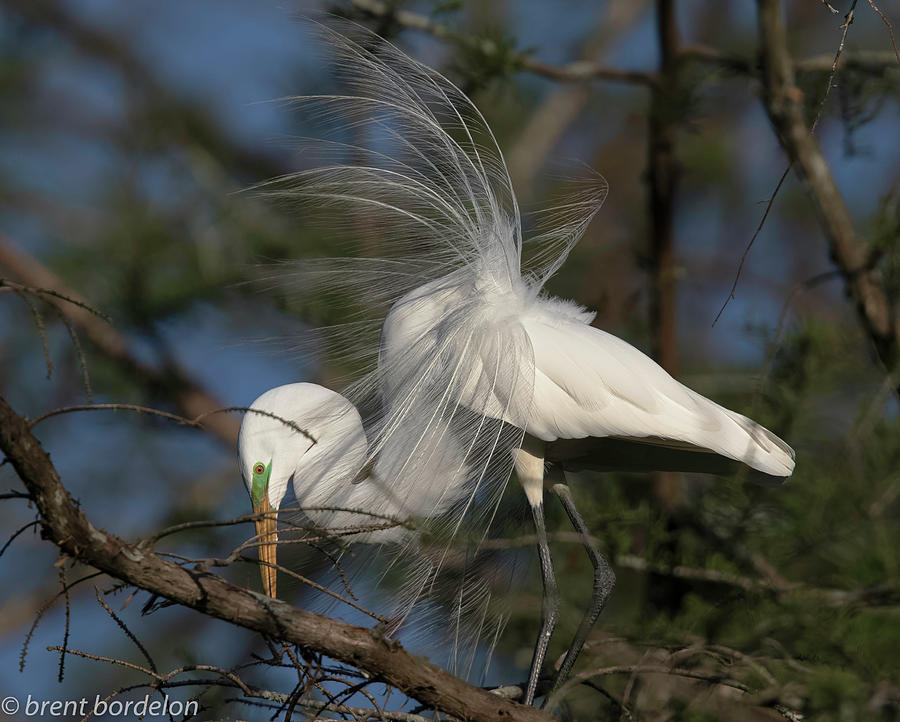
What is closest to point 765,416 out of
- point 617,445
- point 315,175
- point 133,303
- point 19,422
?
point 617,445

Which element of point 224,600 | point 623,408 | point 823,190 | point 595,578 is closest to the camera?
point 224,600

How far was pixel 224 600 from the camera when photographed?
128cm

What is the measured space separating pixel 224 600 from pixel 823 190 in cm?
212

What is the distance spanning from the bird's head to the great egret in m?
0.21

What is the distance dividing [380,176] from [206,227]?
1558 mm

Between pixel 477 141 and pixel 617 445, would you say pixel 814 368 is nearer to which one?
pixel 617 445

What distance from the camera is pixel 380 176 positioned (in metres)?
2.46

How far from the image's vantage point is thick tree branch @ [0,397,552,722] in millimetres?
1113

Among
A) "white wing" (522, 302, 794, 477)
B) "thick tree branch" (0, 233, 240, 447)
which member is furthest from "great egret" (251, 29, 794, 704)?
"thick tree branch" (0, 233, 240, 447)

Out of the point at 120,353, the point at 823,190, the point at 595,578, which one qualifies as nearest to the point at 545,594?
the point at 595,578

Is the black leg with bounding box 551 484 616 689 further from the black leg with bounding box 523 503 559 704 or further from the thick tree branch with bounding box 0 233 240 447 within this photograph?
the thick tree branch with bounding box 0 233 240 447

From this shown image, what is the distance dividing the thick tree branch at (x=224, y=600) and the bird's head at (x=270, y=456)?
2.34 feet

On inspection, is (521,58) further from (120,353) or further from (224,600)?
(224,600)

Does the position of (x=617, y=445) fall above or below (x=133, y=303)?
below
